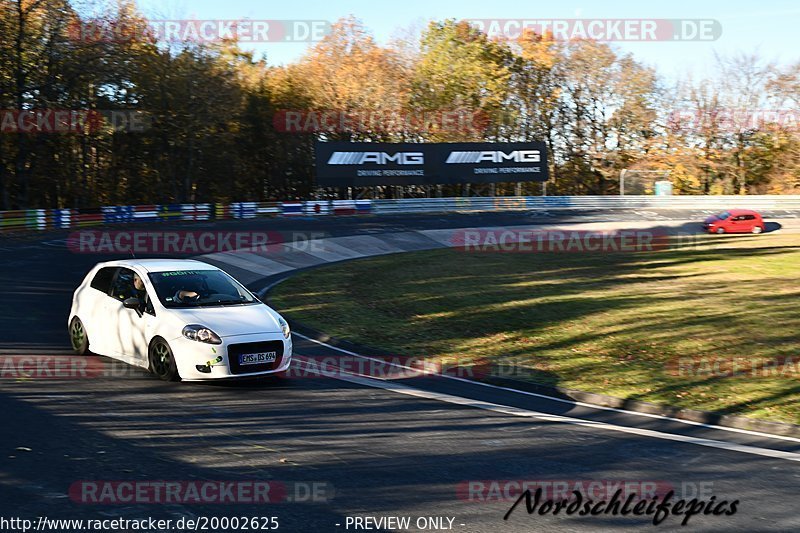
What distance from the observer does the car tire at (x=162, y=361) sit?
35.3ft

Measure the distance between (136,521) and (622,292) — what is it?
718 inches

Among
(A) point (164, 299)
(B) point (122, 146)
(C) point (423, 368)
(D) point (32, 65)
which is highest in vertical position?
(D) point (32, 65)

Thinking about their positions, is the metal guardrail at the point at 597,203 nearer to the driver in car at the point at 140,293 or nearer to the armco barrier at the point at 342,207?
the armco barrier at the point at 342,207

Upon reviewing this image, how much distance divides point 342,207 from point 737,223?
77.2ft

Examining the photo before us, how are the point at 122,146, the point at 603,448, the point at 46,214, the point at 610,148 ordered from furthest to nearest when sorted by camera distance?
1. the point at 610,148
2. the point at 122,146
3. the point at 46,214
4. the point at 603,448

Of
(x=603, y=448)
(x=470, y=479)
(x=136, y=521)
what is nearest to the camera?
(x=136, y=521)

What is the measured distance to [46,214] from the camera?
38.0m

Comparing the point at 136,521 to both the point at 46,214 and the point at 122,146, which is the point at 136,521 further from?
the point at 122,146

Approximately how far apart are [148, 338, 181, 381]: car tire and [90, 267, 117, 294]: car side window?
1734mm

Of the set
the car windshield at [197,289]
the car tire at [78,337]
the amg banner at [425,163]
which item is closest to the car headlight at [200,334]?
the car windshield at [197,289]

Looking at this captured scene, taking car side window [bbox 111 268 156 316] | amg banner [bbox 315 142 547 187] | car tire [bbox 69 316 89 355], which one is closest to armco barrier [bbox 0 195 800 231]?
amg banner [bbox 315 142 547 187]

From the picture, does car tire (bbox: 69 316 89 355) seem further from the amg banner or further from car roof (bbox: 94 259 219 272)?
the amg banner

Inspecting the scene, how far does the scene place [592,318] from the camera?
1806 centimetres

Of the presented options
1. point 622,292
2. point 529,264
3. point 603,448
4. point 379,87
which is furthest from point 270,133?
point 603,448
